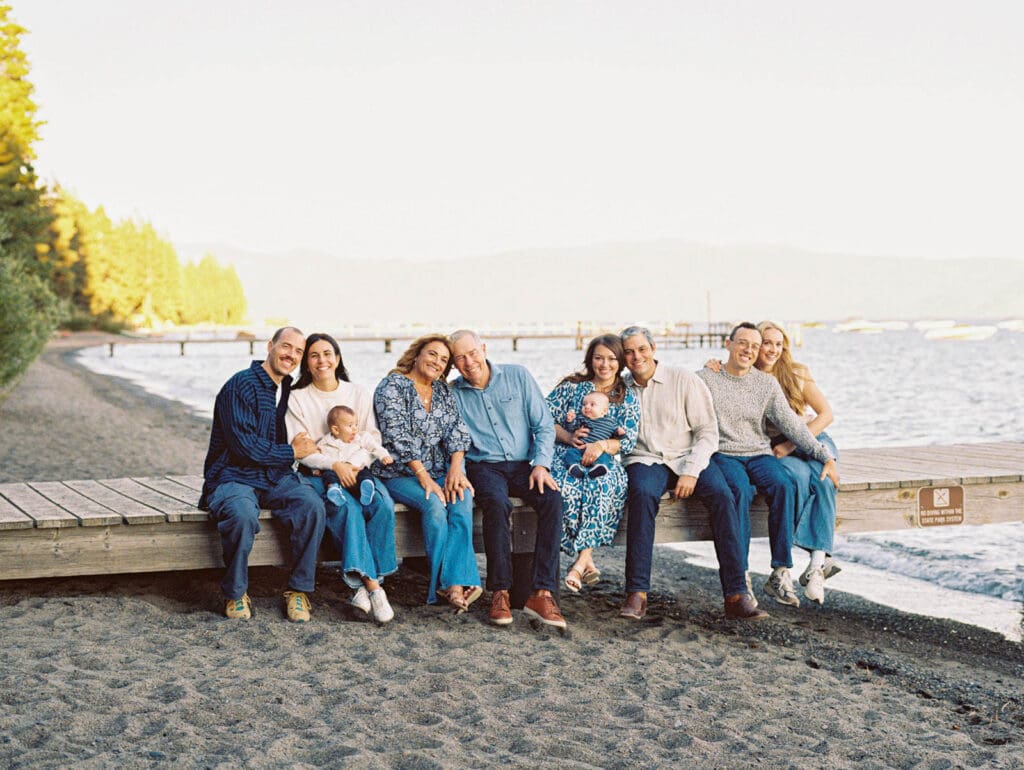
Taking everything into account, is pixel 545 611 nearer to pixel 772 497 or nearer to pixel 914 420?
pixel 772 497

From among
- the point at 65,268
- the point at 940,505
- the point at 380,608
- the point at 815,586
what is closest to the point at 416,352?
the point at 380,608

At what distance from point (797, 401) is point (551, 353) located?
271 ft

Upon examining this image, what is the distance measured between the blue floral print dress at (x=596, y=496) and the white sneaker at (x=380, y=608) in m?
1.03

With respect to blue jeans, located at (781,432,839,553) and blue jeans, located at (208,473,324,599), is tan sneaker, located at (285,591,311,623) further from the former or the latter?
blue jeans, located at (781,432,839,553)

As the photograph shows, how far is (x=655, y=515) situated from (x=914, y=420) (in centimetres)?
2656

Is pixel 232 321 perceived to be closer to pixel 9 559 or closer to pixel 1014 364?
pixel 1014 364

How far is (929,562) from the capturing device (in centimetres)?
973

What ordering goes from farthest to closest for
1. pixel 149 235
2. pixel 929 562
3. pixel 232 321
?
1. pixel 232 321
2. pixel 149 235
3. pixel 929 562

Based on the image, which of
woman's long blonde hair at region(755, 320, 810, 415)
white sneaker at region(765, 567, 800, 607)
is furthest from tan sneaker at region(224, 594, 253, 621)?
woman's long blonde hair at region(755, 320, 810, 415)

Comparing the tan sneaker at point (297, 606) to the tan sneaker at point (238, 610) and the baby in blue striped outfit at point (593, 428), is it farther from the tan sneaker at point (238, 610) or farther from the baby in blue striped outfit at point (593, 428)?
the baby in blue striped outfit at point (593, 428)

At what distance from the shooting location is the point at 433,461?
19.8 feet

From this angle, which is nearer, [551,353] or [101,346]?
[101,346]

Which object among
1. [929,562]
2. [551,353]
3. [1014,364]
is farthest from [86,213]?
[929,562]

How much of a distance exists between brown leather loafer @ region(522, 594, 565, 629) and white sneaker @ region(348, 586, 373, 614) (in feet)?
2.75
